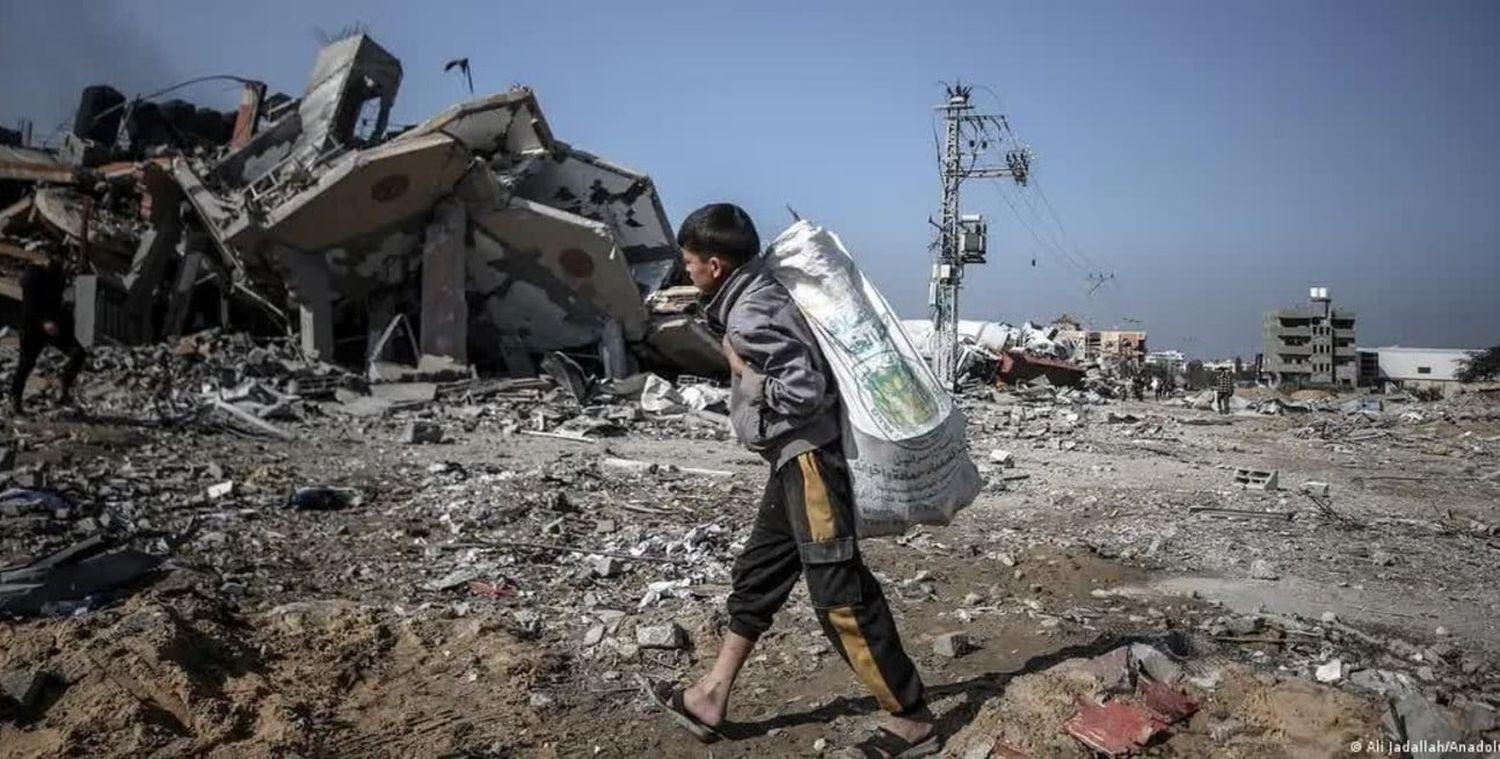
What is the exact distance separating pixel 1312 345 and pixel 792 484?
93.4 feet

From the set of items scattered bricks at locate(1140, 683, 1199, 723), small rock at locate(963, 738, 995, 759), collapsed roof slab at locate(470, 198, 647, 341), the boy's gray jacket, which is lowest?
small rock at locate(963, 738, 995, 759)

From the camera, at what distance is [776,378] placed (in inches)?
93.4

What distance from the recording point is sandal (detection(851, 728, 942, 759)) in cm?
239

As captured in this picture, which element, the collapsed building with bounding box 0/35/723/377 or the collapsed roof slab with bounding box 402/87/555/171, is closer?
the collapsed building with bounding box 0/35/723/377

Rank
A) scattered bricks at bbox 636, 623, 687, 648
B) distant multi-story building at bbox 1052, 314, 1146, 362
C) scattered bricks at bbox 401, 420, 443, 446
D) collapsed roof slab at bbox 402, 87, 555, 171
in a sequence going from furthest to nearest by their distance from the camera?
distant multi-story building at bbox 1052, 314, 1146, 362
collapsed roof slab at bbox 402, 87, 555, 171
scattered bricks at bbox 401, 420, 443, 446
scattered bricks at bbox 636, 623, 687, 648

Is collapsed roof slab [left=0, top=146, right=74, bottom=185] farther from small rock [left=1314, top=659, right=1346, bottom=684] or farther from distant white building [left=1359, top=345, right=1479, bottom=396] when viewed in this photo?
distant white building [left=1359, top=345, right=1479, bottom=396]

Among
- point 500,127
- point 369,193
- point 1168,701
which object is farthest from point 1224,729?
point 500,127

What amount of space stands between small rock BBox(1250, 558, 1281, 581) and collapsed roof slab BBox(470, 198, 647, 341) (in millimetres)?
10081

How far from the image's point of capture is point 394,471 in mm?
6852

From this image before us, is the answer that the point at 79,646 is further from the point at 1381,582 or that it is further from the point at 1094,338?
the point at 1094,338

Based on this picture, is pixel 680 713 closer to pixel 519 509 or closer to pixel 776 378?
pixel 776 378

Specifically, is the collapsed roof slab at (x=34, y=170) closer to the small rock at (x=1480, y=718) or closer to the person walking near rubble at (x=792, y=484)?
the person walking near rubble at (x=792, y=484)

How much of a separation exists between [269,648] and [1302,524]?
17.5 ft

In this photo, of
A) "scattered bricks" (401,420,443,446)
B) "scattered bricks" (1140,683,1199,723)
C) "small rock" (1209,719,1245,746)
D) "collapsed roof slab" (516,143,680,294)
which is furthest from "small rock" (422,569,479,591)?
"collapsed roof slab" (516,143,680,294)
